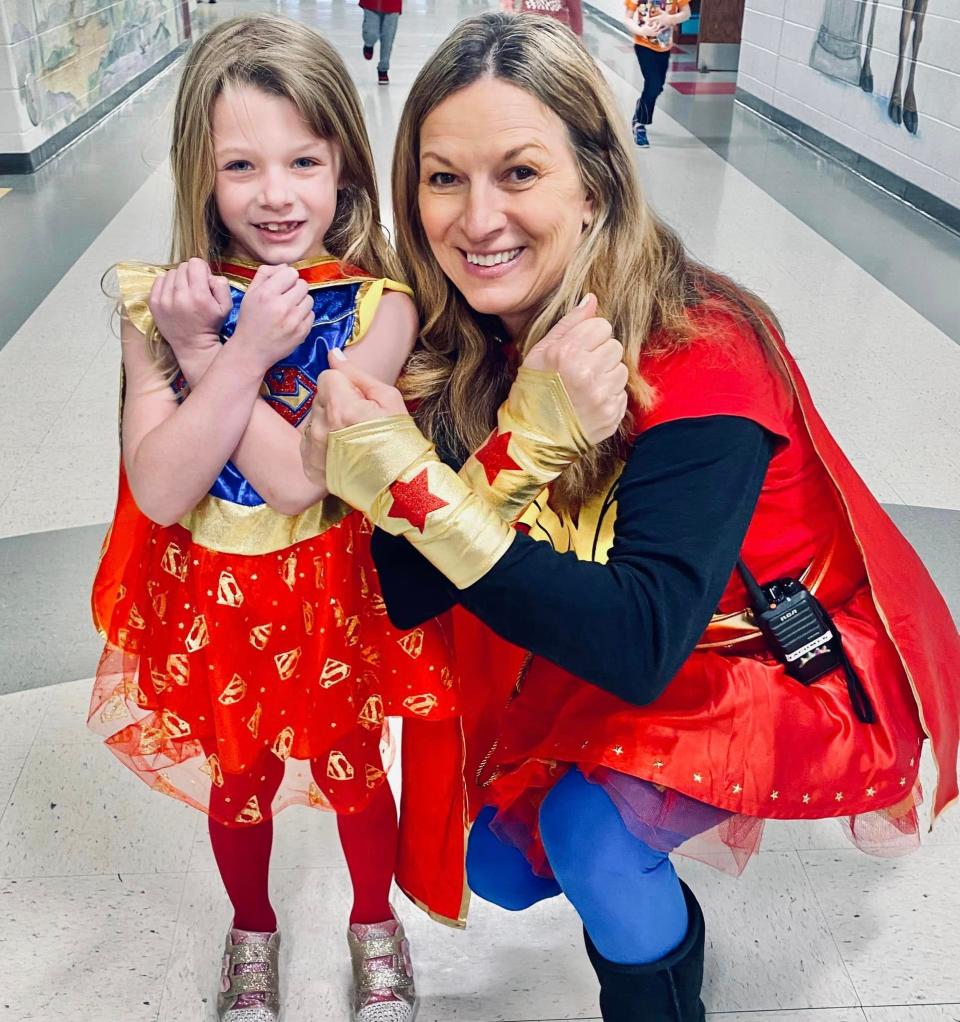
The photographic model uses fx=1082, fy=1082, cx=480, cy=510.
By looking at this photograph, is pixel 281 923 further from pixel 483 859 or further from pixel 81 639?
pixel 81 639

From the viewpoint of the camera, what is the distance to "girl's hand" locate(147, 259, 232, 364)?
1.18 m

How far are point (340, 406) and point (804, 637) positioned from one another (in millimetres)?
586

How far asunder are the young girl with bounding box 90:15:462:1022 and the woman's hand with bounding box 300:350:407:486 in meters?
0.07

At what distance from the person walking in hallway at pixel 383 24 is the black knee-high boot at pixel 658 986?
28.9ft

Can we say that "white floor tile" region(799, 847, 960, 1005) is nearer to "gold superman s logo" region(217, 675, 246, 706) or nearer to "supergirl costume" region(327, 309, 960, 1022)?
"supergirl costume" region(327, 309, 960, 1022)

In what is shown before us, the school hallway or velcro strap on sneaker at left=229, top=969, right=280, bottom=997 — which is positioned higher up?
velcro strap on sneaker at left=229, top=969, right=280, bottom=997

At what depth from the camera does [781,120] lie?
8.07m

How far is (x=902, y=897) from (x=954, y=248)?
421 centimetres

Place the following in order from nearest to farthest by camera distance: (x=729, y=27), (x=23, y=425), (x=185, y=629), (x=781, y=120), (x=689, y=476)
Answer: (x=689, y=476) < (x=185, y=629) < (x=23, y=425) < (x=781, y=120) < (x=729, y=27)

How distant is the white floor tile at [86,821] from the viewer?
1781mm

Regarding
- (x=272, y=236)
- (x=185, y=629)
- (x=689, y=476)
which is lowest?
(x=185, y=629)

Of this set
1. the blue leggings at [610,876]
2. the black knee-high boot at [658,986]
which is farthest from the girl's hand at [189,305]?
the black knee-high boot at [658,986]

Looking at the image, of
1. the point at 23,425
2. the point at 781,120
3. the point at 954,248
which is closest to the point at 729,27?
the point at 781,120

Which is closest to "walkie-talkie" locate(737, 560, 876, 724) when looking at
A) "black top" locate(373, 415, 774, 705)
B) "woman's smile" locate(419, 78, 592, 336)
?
"black top" locate(373, 415, 774, 705)
